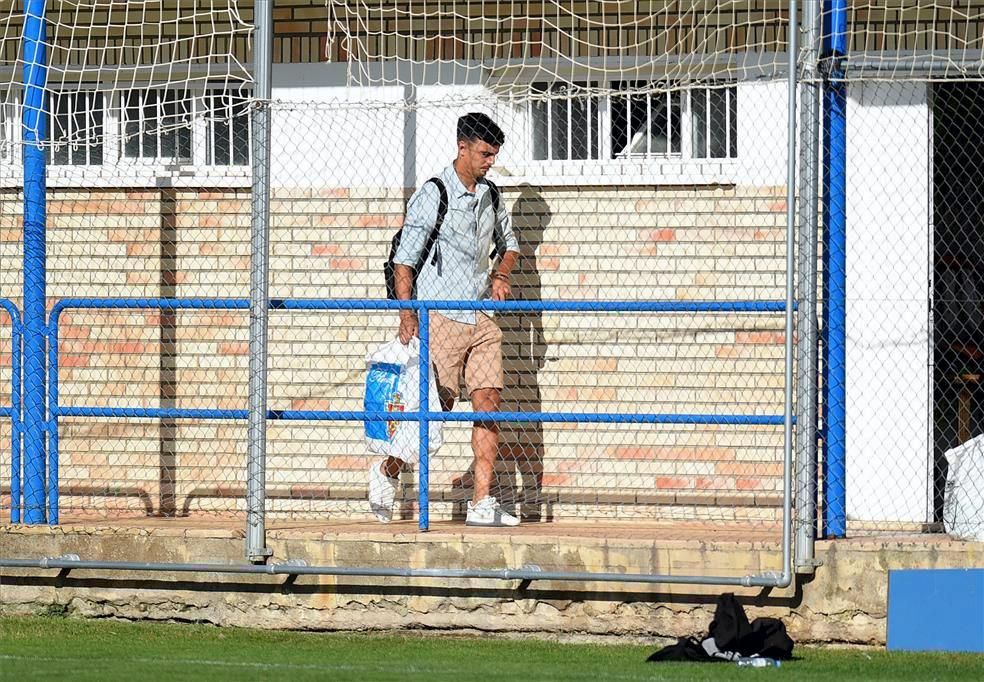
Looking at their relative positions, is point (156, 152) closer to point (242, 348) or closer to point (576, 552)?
point (242, 348)

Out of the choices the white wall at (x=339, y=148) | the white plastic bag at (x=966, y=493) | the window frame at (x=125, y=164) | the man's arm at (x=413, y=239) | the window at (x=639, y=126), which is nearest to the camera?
the white plastic bag at (x=966, y=493)

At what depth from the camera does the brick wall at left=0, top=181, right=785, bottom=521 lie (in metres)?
9.02

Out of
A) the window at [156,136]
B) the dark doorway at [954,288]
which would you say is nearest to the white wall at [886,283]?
the dark doorway at [954,288]

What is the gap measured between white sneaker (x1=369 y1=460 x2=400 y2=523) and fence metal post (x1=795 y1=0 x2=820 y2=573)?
2232mm

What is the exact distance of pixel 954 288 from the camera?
32.3 feet

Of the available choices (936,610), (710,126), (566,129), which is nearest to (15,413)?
(566,129)

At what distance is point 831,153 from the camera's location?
7.50 metres

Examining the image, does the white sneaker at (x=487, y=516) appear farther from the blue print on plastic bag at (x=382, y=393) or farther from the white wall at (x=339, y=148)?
Answer: the white wall at (x=339, y=148)

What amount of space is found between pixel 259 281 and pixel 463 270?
1258mm

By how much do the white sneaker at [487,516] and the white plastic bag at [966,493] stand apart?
2.03 m

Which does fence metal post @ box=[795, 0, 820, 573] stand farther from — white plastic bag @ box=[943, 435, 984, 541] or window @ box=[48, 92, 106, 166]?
window @ box=[48, 92, 106, 166]

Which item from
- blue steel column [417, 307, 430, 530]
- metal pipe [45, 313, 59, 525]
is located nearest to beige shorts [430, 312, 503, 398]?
blue steel column [417, 307, 430, 530]

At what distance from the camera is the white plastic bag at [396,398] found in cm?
848

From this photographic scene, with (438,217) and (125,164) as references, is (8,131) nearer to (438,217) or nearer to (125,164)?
(125,164)
